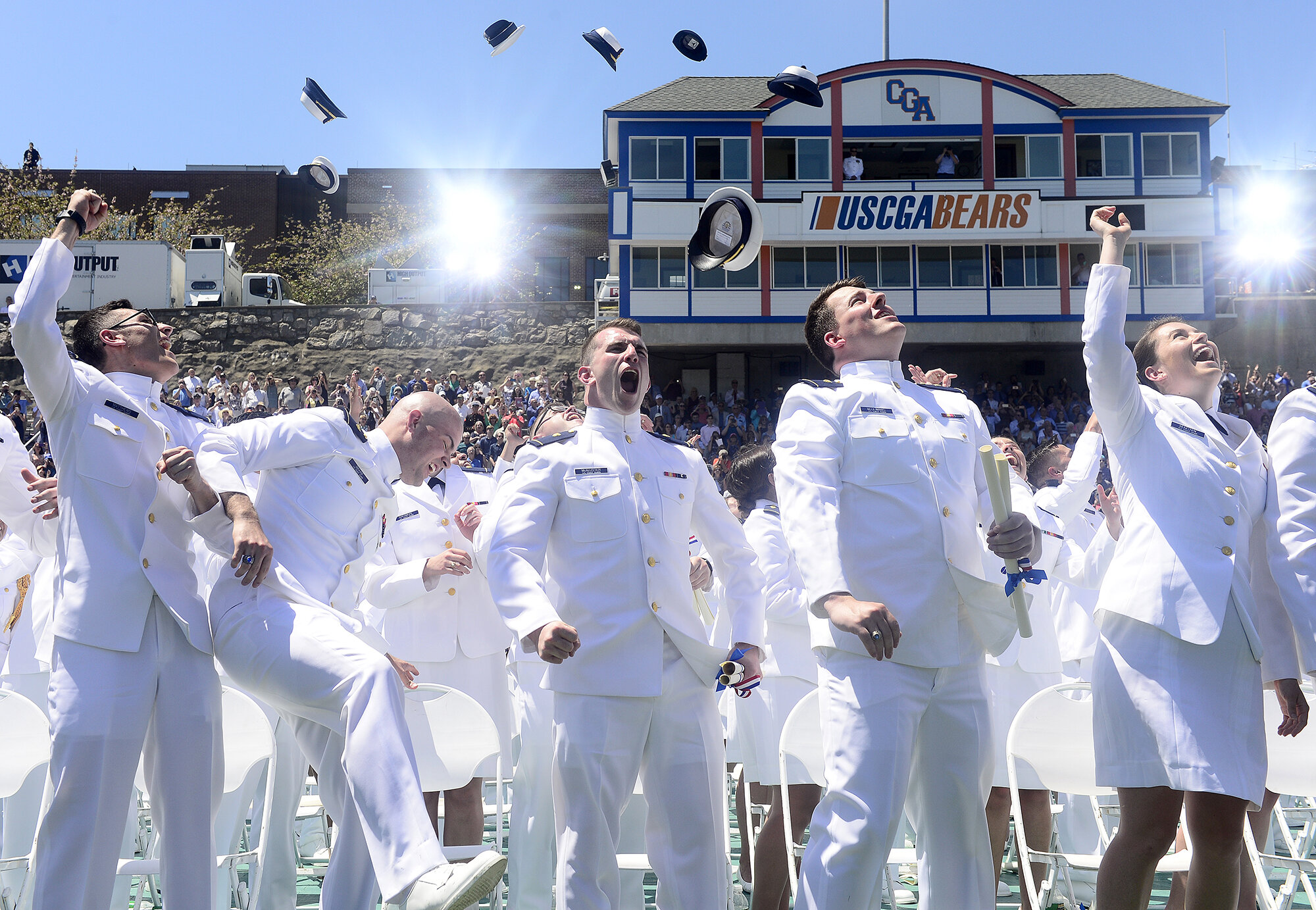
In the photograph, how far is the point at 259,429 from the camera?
4.16 metres

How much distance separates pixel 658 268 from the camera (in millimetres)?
33562

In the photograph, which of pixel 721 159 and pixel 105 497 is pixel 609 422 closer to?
pixel 105 497

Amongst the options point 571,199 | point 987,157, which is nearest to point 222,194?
point 571,199

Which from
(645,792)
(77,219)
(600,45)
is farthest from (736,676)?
(600,45)

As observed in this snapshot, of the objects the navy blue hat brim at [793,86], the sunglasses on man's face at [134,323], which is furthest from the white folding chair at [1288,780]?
the navy blue hat brim at [793,86]

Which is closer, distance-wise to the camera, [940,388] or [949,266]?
[940,388]

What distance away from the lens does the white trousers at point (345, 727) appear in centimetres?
321

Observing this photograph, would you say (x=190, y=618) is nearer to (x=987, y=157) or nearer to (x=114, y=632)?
(x=114, y=632)

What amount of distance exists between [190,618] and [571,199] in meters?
52.1

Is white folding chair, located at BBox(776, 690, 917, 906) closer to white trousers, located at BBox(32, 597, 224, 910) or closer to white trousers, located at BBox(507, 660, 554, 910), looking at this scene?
white trousers, located at BBox(507, 660, 554, 910)

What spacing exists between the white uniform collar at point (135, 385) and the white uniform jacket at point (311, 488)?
30cm

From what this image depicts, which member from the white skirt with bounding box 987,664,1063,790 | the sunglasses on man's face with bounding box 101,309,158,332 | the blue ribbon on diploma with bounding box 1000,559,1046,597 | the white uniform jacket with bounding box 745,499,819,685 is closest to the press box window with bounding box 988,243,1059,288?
the white skirt with bounding box 987,664,1063,790

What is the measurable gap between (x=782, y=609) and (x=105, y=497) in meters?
2.90

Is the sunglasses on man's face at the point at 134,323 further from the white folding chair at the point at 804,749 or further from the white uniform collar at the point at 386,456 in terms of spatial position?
the white folding chair at the point at 804,749
